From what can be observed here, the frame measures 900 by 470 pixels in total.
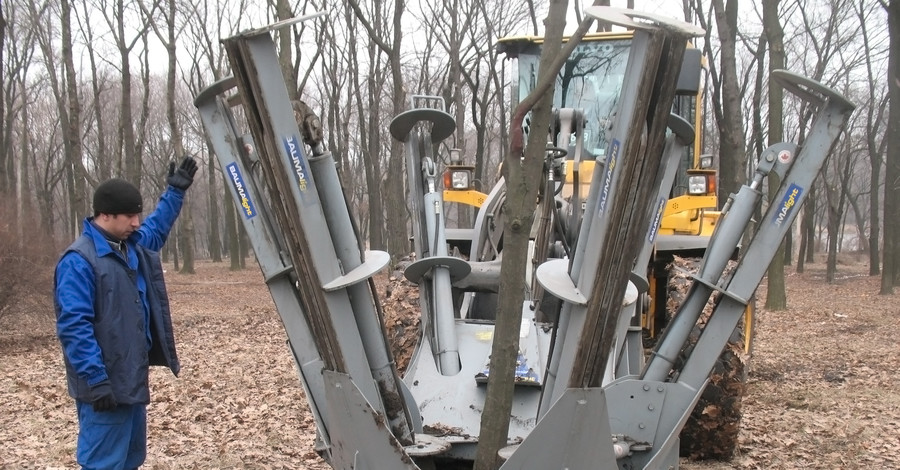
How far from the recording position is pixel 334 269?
126 inches

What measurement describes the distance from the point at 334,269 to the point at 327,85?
84.0 feet

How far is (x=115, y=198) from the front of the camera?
12.4 ft

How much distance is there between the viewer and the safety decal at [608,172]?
2.87 m

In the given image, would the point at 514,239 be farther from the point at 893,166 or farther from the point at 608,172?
the point at 893,166

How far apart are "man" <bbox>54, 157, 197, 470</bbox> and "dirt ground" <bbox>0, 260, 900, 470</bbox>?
1852 mm

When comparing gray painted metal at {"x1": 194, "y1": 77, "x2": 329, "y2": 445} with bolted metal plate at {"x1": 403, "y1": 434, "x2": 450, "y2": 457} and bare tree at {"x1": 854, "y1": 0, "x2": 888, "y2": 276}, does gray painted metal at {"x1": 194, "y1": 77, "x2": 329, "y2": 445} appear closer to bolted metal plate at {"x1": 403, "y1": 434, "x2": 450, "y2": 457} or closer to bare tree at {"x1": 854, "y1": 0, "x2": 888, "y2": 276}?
bolted metal plate at {"x1": 403, "y1": 434, "x2": 450, "y2": 457}

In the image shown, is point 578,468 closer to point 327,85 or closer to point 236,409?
point 236,409

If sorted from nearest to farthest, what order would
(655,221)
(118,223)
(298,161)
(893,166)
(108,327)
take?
(298,161), (108,327), (118,223), (655,221), (893,166)

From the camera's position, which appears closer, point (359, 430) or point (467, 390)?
point (359, 430)

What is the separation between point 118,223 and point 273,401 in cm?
379

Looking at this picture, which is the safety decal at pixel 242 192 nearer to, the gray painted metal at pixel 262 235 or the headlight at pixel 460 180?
the gray painted metal at pixel 262 235

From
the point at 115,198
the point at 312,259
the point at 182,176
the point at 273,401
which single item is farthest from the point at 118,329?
the point at 273,401

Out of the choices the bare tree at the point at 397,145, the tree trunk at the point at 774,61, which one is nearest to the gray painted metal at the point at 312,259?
the tree trunk at the point at 774,61

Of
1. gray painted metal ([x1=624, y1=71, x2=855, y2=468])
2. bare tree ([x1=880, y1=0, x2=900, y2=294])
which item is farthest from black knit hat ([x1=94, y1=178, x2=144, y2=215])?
bare tree ([x1=880, y1=0, x2=900, y2=294])
